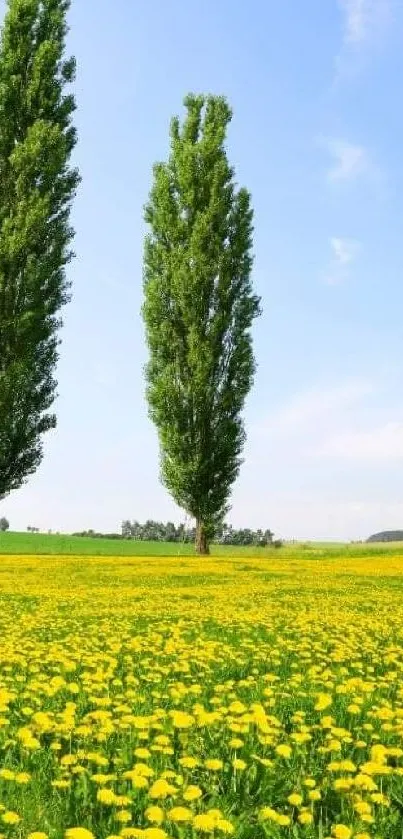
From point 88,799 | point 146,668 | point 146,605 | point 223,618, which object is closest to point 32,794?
point 88,799

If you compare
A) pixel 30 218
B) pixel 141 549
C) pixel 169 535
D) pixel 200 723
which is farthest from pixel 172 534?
pixel 200 723

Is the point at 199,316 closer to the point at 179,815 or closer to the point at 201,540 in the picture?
the point at 201,540

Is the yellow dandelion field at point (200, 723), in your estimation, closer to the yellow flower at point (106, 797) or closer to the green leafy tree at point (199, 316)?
the yellow flower at point (106, 797)

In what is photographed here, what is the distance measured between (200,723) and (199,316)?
92.0 ft

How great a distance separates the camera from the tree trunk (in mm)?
30542

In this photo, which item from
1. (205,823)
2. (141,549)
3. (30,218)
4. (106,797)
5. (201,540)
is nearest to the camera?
(205,823)

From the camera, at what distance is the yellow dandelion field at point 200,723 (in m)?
2.77

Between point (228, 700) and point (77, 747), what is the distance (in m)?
1.40

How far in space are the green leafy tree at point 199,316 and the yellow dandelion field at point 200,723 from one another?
64.9 feet

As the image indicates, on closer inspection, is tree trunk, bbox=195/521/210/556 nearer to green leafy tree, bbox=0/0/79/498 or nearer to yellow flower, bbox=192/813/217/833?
green leafy tree, bbox=0/0/79/498

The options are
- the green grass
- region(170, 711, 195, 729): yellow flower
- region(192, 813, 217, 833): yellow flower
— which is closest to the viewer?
region(192, 813, 217, 833): yellow flower

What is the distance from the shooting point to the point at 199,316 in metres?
31.1

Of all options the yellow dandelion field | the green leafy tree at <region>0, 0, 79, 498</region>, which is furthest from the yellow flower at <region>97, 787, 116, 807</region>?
the green leafy tree at <region>0, 0, 79, 498</region>

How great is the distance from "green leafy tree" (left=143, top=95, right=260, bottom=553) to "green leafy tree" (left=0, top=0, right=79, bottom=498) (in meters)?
4.78
